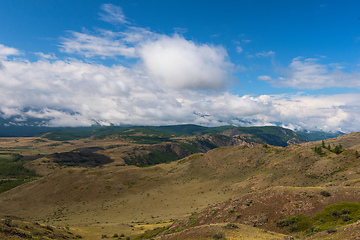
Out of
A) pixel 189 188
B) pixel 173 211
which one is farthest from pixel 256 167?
pixel 173 211

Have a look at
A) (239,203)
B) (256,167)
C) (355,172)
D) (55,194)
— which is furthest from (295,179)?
(55,194)

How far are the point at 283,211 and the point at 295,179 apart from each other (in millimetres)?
48796

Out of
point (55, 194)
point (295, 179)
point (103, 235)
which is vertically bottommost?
point (55, 194)

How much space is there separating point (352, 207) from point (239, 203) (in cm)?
1949

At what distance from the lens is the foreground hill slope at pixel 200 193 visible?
37938 mm

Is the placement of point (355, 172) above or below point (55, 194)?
above

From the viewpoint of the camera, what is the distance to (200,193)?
88.9 m

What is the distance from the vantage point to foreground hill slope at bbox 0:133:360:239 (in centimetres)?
3794

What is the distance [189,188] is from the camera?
99.1 m

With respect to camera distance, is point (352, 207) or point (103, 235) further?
point (103, 235)

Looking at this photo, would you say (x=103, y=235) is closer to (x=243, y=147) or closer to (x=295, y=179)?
(x=295, y=179)

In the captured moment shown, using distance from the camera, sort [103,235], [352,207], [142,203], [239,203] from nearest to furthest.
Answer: [352,207] → [239,203] → [103,235] → [142,203]

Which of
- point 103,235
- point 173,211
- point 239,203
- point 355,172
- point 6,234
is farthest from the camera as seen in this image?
point 173,211

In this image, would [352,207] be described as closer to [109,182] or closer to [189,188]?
[189,188]
